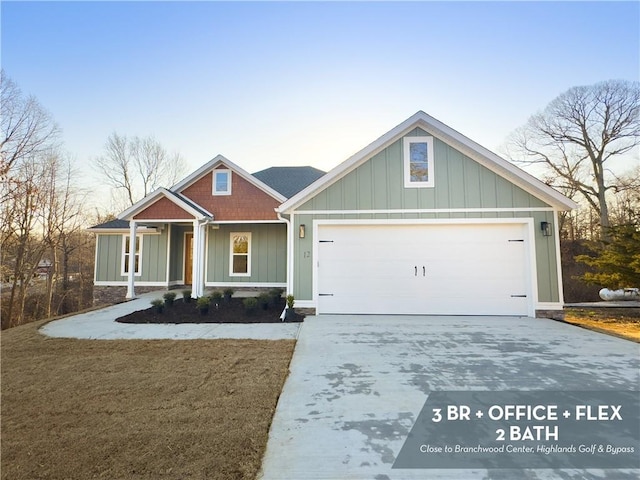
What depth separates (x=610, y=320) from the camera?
7.67 meters

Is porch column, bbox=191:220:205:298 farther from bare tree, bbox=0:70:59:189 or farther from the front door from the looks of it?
bare tree, bbox=0:70:59:189

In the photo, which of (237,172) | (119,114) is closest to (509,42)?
(237,172)

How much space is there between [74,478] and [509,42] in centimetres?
1182

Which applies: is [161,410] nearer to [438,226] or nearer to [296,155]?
[438,226]

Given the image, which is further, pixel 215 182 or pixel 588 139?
pixel 588 139

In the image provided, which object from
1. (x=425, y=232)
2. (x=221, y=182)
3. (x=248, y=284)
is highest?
(x=221, y=182)

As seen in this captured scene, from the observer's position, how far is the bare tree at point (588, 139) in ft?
59.7

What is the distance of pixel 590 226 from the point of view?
20516 millimetres

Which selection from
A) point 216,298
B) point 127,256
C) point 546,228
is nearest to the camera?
point 546,228

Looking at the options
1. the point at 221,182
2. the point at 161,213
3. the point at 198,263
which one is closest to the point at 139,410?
the point at 198,263

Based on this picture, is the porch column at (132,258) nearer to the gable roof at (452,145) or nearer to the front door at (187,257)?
the front door at (187,257)

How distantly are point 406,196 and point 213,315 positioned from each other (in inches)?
224

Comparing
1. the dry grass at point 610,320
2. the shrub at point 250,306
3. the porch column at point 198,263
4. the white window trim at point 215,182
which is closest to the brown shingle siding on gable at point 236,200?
the white window trim at point 215,182

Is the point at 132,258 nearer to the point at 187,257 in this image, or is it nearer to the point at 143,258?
the point at 143,258
